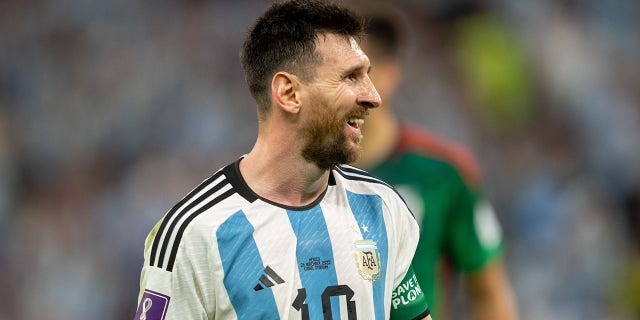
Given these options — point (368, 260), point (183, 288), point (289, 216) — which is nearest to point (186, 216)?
point (183, 288)

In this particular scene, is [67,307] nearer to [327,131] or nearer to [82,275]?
[82,275]

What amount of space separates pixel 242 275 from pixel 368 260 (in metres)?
0.39

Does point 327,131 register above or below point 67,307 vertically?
above

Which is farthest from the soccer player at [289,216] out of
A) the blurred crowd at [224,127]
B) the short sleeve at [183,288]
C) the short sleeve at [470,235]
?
the blurred crowd at [224,127]

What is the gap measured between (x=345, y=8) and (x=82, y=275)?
4708 mm

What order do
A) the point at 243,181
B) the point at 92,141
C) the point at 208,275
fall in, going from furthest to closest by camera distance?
1. the point at 92,141
2. the point at 243,181
3. the point at 208,275

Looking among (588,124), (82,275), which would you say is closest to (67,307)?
(82,275)

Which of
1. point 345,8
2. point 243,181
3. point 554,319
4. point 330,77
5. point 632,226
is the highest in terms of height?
point 345,8

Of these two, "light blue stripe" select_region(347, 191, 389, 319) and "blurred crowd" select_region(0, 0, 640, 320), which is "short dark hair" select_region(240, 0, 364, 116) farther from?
"blurred crowd" select_region(0, 0, 640, 320)

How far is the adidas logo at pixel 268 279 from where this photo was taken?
2.58 m

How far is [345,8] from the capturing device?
2740 millimetres

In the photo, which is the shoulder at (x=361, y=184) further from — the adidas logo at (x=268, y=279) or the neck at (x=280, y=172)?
the adidas logo at (x=268, y=279)

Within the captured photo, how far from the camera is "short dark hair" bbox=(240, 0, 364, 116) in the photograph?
267 cm

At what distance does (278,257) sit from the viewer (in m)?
2.64
